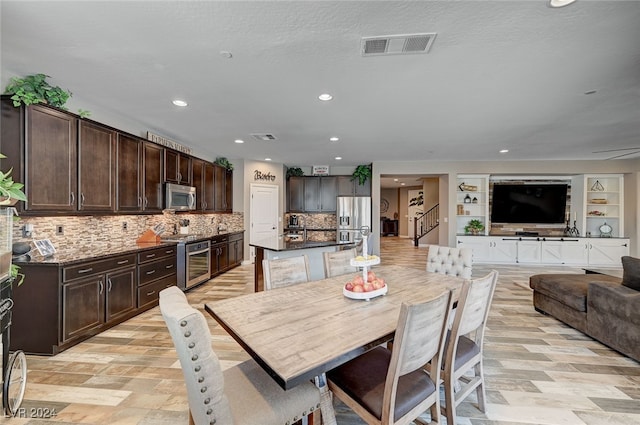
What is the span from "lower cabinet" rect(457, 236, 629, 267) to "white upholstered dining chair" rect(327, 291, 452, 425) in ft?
22.0

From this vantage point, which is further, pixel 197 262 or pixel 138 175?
pixel 197 262

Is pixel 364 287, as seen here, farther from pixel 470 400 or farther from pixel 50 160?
pixel 50 160

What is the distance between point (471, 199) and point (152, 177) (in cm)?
768

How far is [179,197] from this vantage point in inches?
191

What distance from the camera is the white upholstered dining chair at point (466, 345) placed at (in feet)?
5.43

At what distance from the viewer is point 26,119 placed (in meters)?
2.61

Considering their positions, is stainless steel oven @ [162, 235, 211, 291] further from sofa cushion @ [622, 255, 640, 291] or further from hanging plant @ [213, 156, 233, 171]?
sofa cushion @ [622, 255, 640, 291]

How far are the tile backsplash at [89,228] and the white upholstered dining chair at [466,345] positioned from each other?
393 centimetres

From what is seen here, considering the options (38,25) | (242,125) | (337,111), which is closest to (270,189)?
(242,125)

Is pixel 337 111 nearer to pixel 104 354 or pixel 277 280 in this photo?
pixel 277 280

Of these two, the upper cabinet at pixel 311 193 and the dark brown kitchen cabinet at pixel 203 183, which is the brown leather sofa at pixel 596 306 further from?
the dark brown kitchen cabinet at pixel 203 183

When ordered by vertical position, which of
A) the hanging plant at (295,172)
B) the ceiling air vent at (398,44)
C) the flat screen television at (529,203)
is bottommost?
the flat screen television at (529,203)

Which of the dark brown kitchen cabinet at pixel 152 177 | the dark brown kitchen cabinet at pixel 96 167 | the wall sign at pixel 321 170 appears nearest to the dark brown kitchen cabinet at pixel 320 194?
the wall sign at pixel 321 170

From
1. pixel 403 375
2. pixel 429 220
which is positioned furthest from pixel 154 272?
pixel 429 220
